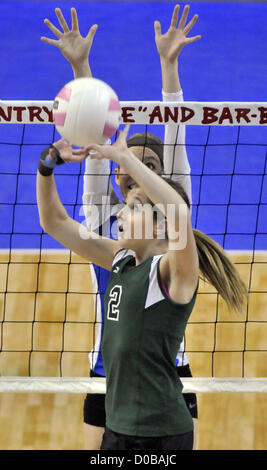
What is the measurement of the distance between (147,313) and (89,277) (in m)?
3.16

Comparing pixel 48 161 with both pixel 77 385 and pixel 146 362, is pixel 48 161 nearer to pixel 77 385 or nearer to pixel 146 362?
pixel 146 362

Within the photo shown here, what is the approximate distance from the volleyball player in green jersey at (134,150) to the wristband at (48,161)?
70 centimetres

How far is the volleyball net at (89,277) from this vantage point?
3.24m

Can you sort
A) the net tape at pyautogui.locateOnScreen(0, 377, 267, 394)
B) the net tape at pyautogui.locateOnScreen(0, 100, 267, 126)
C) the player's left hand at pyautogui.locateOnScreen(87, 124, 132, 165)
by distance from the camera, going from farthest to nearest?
the net tape at pyautogui.locateOnScreen(0, 100, 267, 126) → the net tape at pyautogui.locateOnScreen(0, 377, 267, 394) → the player's left hand at pyautogui.locateOnScreen(87, 124, 132, 165)

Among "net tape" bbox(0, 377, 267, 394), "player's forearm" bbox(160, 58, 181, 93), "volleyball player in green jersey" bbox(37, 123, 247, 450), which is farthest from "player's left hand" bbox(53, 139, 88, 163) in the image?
"net tape" bbox(0, 377, 267, 394)

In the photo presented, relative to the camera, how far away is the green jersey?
7.30ft

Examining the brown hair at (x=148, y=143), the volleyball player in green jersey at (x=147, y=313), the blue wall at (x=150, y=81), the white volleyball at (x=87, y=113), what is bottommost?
the volleyball player in green jersey at (x=147, y=313)

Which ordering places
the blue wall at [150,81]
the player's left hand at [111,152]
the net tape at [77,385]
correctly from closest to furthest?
the player's left hand at [111,152]
the net tape at [77,385]
the blue wall at [150,81]

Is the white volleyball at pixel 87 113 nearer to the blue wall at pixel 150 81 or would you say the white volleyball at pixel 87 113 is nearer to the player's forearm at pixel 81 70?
the player's forearm at pixel 81 70

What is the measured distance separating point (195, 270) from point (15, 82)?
5.80m

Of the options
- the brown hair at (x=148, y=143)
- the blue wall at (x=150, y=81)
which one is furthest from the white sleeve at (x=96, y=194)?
the blue wall at (x=150, y=81)

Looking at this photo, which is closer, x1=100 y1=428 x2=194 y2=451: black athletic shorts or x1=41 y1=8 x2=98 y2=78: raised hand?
x1=100 y1=428 x2=194 y2=451: black athletic shorts

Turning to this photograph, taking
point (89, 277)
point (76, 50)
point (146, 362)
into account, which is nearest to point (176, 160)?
point (76, 50)

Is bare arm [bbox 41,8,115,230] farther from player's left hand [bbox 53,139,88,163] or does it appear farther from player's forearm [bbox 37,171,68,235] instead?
player's left hand [bbox 53,139,88,163]
